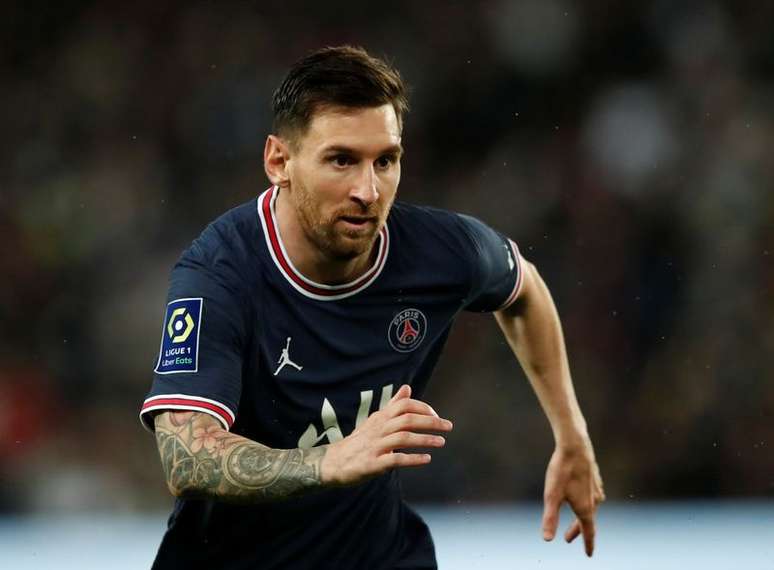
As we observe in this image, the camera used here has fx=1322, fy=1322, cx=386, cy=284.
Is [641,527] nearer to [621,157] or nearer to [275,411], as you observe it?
[621,157]

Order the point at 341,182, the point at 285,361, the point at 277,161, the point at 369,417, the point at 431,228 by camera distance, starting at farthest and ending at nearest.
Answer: the point at 431,228, the point at 277,161, the point at 285,361, the point at 341,182, the point at 369,417

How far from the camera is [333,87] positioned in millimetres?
3631

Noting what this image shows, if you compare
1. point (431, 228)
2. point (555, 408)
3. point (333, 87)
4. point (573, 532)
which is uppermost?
point (333, 87)

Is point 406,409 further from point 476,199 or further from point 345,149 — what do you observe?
point 476,199

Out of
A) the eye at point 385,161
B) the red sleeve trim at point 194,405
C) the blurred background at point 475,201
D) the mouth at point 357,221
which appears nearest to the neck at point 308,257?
the mouth at point 357,221

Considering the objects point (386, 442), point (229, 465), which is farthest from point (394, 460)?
point (229, 465)

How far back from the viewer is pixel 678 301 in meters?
8.64

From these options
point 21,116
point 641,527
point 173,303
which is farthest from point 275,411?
point 21,116

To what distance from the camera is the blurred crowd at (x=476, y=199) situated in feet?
27.0

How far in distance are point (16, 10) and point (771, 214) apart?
5.57m

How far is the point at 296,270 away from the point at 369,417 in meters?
0.81

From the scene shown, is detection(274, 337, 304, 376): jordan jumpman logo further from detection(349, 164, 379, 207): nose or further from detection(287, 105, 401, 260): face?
detection(349, 164, 379, 207): nose

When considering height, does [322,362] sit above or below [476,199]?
below

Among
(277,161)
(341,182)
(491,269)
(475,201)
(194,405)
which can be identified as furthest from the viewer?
(475,201)
